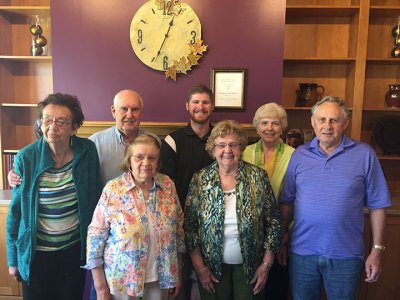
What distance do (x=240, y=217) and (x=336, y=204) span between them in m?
0.47

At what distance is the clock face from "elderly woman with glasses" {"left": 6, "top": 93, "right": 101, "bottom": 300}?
103cm

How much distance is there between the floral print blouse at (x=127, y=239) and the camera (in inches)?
56.1

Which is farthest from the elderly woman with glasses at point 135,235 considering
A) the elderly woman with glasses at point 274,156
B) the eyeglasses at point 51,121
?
the elderly woman with glasses at point 274,156

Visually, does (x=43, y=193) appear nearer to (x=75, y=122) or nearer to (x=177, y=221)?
(x=75, y=122)

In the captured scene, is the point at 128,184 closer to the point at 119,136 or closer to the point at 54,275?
the point at 119,136

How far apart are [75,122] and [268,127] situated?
1.07 metres

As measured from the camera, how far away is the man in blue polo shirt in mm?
1580

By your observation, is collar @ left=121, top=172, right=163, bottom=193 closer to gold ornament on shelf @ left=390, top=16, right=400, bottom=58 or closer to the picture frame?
the picture frame

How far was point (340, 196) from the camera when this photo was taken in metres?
1.57

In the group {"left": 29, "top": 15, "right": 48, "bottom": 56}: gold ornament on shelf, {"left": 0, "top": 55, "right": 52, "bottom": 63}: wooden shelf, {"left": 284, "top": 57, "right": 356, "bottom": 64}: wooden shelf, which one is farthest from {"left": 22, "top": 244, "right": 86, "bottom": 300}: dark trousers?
{"left": 284, "top": 57, "right": 356, "bottom": 64}: wooden shelf

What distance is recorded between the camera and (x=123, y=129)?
6.23ft

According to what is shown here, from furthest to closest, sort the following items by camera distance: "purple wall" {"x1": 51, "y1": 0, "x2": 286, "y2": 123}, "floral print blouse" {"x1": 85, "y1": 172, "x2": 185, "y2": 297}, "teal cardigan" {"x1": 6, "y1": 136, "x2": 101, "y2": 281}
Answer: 1. "purple wall" {"x1": 51, "y1": 0, "x2": 286, "y2": 123}
2. "teal cardigan" {"x1": 6, "y1": 136, "x2": 101, "y2": 281}
3. "floral print blouse" {"x1": 85, "y1": 172, "x2": 185, "y2": 297}

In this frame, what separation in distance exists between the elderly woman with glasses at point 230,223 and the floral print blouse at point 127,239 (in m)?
0.19

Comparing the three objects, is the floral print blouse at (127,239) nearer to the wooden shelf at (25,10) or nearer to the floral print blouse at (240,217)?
the floral print blouse at (240,217)
